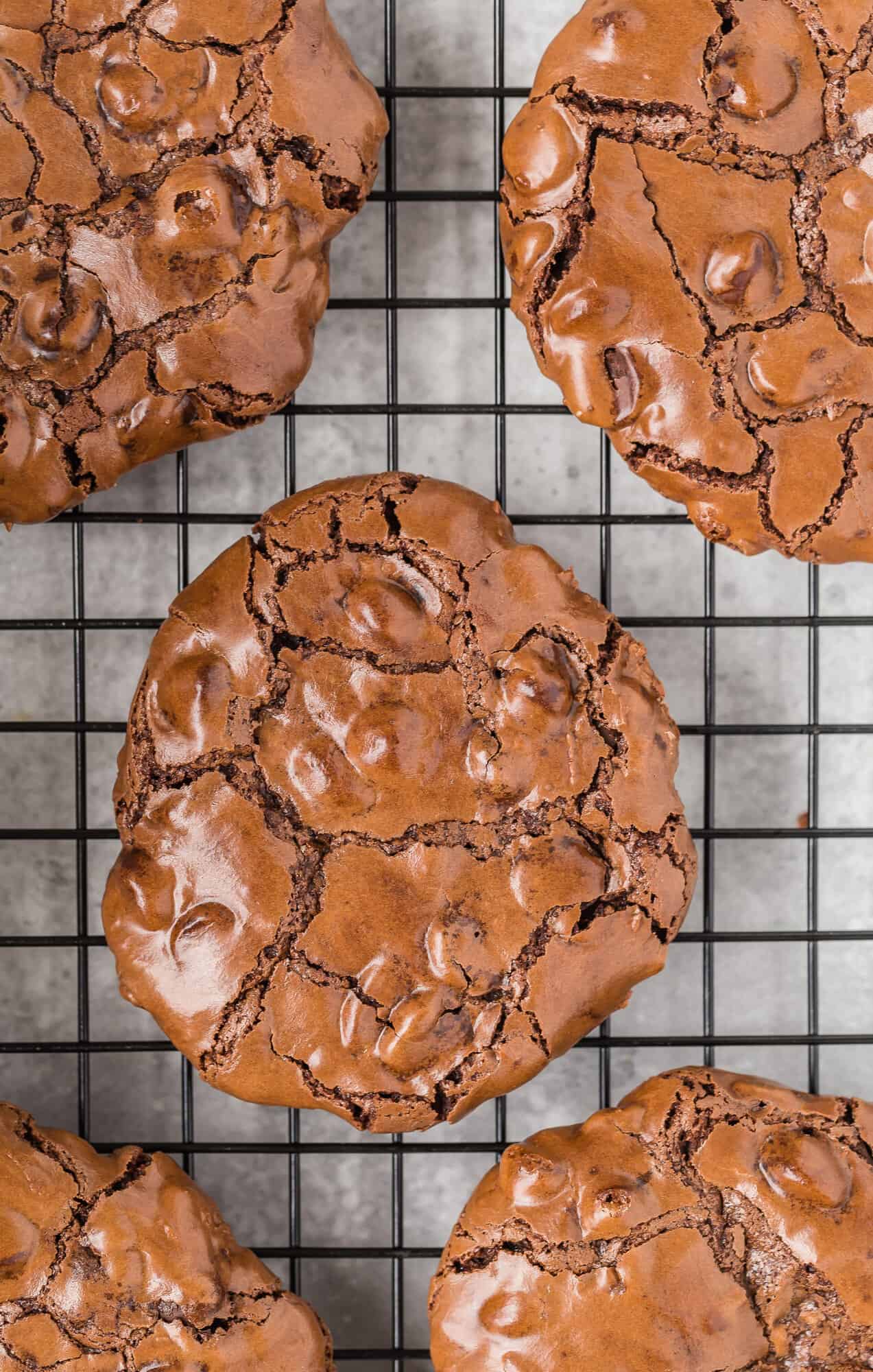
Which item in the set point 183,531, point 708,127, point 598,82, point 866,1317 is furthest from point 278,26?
point 866,1317

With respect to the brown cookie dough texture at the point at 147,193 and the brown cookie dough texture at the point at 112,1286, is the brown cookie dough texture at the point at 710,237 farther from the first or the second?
the brown cookie dough texture at the point at 112,1286

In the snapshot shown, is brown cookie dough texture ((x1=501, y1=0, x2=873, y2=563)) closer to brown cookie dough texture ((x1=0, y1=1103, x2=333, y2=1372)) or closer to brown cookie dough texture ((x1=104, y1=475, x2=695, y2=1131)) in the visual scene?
brown cookie dough texture ((x1=104, y1=475, x2=695, y2=1131))

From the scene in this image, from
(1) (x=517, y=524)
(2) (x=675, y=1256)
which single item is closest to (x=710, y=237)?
(1) (x=517, y=524)

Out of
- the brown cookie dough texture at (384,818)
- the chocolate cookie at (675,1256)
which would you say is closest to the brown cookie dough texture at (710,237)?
the brown cookie dough texture at (384,818)

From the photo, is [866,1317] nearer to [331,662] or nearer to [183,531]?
[331,662]

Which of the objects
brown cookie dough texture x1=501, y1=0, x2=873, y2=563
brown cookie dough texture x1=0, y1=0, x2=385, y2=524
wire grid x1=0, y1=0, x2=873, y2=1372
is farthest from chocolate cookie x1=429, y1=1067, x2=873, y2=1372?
brown cookie dough texture x1=0, y1=0, x2=385, y2=524

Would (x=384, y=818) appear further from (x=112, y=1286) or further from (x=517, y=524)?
(x=112, y=1286)
